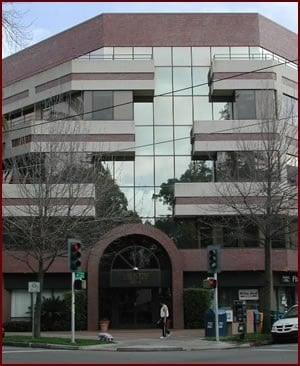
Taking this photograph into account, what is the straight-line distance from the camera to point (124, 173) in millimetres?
40562

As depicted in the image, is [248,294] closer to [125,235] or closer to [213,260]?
[125,235]

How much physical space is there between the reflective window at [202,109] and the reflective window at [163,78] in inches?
80.2

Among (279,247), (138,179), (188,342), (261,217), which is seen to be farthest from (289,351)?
(138,179)

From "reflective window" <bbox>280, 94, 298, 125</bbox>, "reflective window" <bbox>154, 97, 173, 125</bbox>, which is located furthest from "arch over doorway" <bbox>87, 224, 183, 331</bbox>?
"reflective window" <bbox>280, 94, 298, 125</bbox>

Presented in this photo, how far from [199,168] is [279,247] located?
7.10 metres

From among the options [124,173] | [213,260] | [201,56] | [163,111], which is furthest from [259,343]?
[201,56]

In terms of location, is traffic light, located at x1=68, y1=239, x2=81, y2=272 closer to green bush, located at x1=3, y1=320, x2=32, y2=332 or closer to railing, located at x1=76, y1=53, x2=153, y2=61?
green bush, located at x1=3, y1=320, x2=32, y2=332

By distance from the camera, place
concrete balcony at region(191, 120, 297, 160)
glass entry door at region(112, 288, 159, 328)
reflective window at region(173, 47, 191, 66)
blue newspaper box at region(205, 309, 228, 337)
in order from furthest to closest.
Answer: reflective window at region(173, 47, 191, 66) → concrete balcony at region(191, 120, 297, 160) → glass entry door at region(112, 288, 159, 328) → blue newspaper box at region(205, 309, 228, 337)

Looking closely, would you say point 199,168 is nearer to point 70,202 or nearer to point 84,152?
point 84,152

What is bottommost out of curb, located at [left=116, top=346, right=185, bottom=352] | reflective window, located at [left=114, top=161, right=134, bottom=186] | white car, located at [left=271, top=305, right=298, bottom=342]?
curb, located at [left=116, top=346, right=185, bottom=352]

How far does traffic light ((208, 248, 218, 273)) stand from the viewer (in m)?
25.7

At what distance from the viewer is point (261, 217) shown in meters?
30.5

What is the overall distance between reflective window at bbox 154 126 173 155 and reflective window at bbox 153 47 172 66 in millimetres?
4337

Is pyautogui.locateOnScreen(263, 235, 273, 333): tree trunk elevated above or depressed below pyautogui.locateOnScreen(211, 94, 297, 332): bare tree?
below
